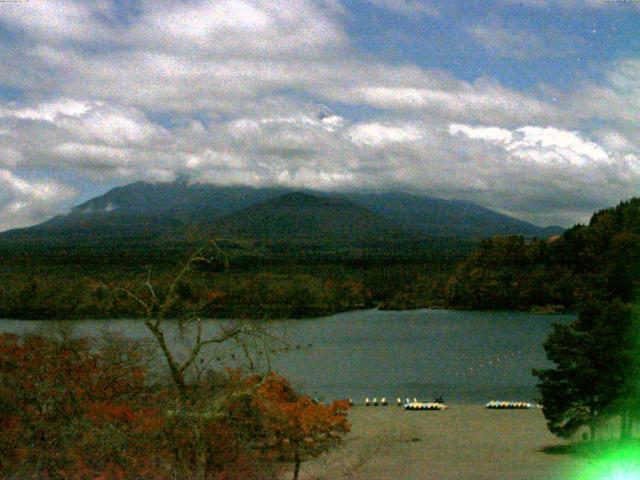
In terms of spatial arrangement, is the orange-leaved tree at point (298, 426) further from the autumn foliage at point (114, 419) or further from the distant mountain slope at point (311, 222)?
the distant mountain slope at point (311, 222)

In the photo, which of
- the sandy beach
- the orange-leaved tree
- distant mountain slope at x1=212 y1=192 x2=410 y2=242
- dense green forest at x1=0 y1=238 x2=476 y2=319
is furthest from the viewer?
distant mountain slope at x1=212 y1=192 x2=410 y2=242

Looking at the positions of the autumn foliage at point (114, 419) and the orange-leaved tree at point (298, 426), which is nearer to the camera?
the autumn foliage at point (114, 419)

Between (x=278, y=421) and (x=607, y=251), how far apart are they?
7233cm

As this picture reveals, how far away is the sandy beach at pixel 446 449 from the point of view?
49.1 ft

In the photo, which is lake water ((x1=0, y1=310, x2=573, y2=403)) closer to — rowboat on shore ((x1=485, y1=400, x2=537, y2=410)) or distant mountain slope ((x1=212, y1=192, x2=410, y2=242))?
rowboat on shore ((x1=485, y1=400, x2=537, y2=410))

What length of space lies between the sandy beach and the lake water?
3.36 meters

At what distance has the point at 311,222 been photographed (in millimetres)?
158250

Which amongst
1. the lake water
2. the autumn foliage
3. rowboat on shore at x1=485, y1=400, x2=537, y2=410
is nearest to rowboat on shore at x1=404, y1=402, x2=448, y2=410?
rowboat on shore at x1=485, y1=400, x2=537, y2=410

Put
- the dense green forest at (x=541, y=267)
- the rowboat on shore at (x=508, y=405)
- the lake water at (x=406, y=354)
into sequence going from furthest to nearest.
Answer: the dense green forest at (x=541, y=267) < the lake water at (x=406, y=354) < the rowboat on shore at (x=508, y=405)

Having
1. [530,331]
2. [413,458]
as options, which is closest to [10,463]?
[413,458]

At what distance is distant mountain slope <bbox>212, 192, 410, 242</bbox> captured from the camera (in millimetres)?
136375

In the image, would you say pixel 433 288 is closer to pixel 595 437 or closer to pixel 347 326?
pixel 347 326

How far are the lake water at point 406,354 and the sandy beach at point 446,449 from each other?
3362 millimetres

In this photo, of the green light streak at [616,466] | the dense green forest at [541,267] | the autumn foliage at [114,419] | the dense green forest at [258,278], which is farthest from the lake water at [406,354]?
the green light streak at [616,466]
